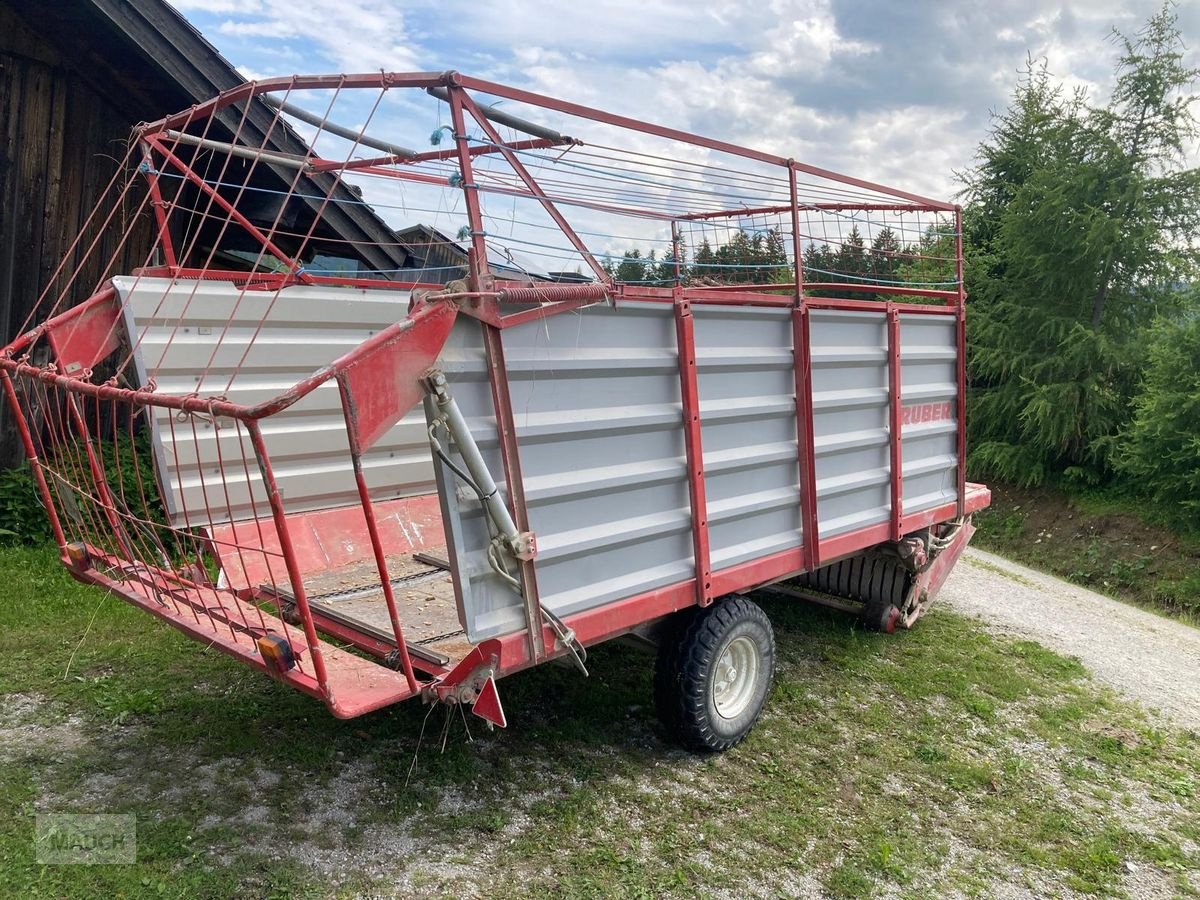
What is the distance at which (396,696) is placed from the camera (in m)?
2.81

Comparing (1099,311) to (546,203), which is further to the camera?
(1099,311)

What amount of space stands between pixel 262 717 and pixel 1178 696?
5.84 m

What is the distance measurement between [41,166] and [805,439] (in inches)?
257

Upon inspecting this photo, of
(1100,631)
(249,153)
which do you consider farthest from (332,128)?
(1100,631)

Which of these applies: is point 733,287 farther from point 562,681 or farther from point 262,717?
point 262,717

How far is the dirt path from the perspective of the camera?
5.89 metres

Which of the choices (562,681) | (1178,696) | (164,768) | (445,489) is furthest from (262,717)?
(1178,696)

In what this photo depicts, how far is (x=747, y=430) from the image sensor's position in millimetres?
4000

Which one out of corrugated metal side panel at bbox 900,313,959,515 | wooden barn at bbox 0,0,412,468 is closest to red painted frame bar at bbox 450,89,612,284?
corrugated metal side panel at bbox 900,313,959,515

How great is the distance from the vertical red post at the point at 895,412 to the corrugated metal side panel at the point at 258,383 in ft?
8.96

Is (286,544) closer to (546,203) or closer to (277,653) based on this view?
(277,653)

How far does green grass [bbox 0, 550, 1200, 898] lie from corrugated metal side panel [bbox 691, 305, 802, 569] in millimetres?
1106

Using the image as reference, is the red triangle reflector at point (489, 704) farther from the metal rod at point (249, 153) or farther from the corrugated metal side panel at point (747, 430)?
the metal rod at point (249, 153)

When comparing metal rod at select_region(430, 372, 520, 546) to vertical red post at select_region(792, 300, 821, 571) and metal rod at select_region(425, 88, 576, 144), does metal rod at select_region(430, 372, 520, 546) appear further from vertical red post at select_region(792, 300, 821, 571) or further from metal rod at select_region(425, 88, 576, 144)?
vertical red post at select_region(792, 300, 821, 571)
